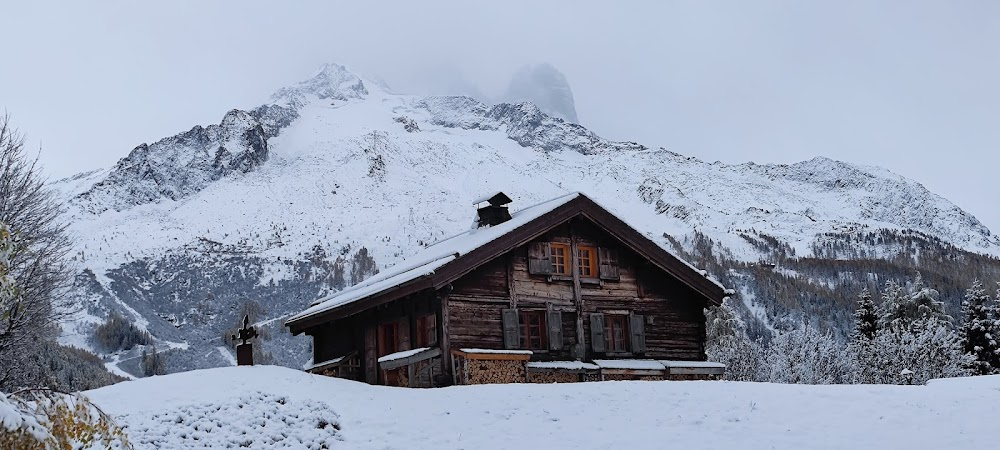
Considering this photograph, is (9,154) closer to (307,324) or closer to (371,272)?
(307,324)

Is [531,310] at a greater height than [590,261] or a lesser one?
lesser

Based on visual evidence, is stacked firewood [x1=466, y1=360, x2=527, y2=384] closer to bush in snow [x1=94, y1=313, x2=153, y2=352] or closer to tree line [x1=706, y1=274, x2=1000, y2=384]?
tree line [x1=706, y1=274, x2=1000, y2=384]

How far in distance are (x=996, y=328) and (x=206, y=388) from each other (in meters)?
40.5

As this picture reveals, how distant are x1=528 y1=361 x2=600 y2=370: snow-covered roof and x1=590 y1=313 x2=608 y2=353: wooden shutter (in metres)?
0.97

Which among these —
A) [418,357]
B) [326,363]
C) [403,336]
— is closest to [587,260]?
[403,336]

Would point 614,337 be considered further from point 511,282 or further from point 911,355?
point 911,355

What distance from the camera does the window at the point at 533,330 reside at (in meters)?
28.5

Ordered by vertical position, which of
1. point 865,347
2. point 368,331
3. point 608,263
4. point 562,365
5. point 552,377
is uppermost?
point 608,263

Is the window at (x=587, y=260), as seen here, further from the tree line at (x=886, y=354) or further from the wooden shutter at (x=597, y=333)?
the tree line at (x=886, y=354)

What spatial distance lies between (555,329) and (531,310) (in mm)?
906

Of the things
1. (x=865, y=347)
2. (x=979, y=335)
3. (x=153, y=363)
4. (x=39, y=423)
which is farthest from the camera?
(x=153, y=363)

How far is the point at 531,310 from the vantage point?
1133 inches

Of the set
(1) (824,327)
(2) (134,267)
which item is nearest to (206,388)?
(1) (824,327)

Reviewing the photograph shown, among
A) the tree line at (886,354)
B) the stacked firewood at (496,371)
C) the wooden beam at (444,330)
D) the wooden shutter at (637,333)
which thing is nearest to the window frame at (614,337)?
the wooden shutter at (637,333)
